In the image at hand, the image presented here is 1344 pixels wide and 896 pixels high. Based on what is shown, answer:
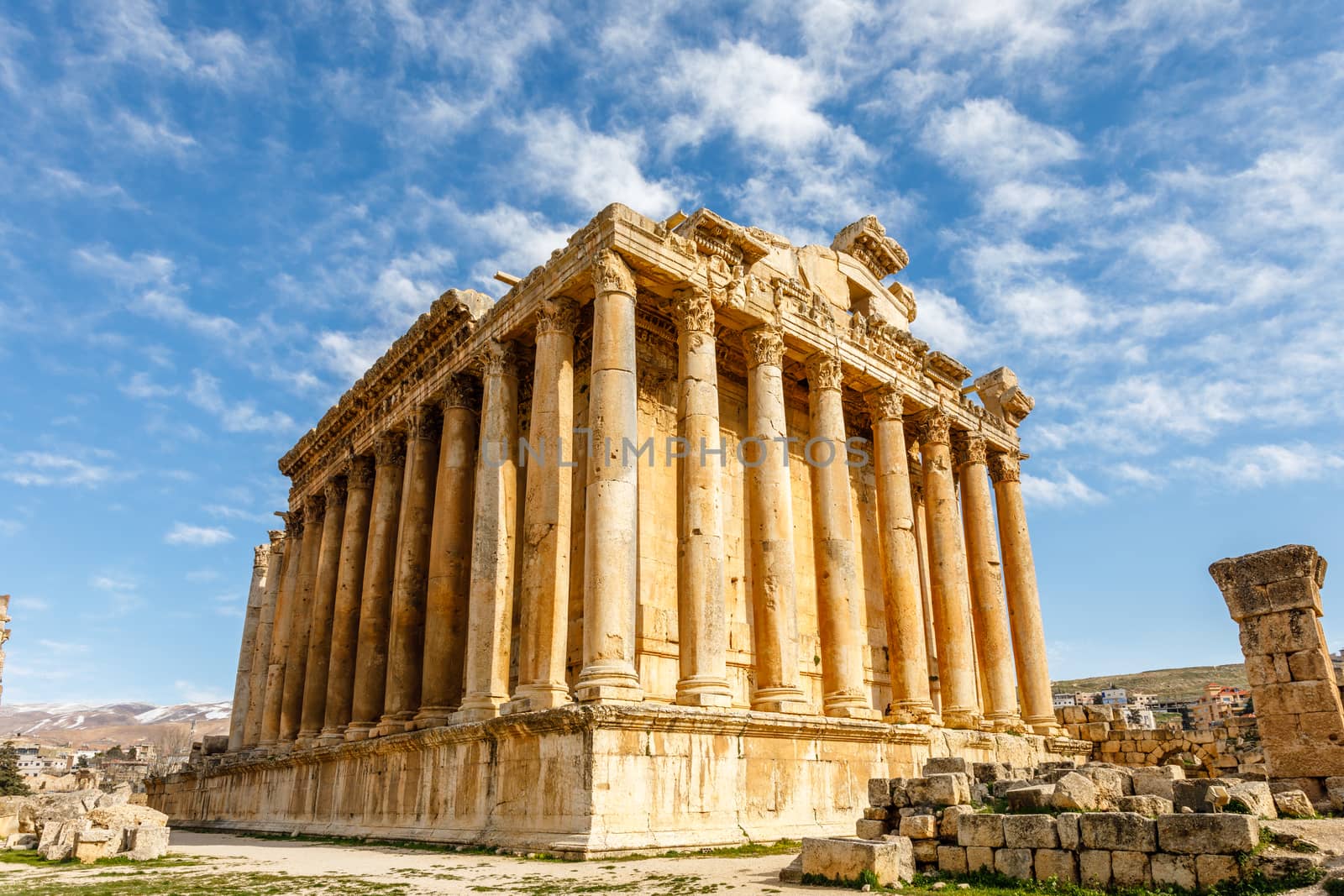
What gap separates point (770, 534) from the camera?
1602 cm

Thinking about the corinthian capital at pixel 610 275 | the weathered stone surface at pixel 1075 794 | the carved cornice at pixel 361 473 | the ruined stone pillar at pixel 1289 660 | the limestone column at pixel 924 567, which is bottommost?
the weathered stone surface at pixel 1075 794

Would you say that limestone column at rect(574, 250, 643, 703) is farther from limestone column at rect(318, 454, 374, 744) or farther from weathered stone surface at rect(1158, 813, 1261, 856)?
limestone column at rect(318, 454, 374, 744)

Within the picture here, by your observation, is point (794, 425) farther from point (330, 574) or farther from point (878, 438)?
point (330, 574)

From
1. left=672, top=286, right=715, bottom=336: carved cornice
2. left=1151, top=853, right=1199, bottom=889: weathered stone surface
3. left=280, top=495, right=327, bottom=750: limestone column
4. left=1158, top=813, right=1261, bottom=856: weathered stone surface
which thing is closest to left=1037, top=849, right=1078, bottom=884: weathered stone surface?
left=1151, top=853, right=1199, bottom=889: weathered stone surface

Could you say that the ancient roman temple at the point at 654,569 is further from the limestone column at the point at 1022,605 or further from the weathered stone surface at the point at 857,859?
the weathered stone surface at the point at 857,859

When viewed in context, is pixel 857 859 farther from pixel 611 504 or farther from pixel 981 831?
pixel 611 504

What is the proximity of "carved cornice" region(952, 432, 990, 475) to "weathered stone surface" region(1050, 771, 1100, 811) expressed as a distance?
15.3 metres

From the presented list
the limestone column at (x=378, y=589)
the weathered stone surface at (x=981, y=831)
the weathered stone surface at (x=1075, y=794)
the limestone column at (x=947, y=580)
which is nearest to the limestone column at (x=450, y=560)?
the limestone column at (x=378, y=589)

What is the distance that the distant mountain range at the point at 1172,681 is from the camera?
8525 cm

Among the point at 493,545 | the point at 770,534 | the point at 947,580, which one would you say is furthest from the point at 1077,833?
the point at 947,580

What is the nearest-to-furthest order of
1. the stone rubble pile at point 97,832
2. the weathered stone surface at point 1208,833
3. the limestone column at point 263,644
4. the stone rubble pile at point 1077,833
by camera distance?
the weathered stone surface at point 1208,833, the stone rubble pile at point 1077,833, the stone rubble pile at point 97,832, the limestone column at point 263,644

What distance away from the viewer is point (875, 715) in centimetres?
1656

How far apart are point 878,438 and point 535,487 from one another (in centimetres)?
907

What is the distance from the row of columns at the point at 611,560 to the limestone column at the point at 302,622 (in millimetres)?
83
